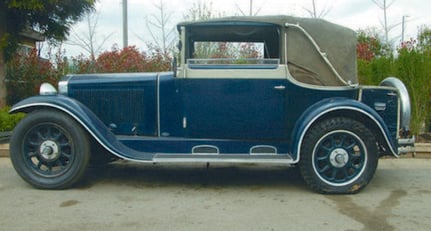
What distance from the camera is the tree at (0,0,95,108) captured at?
884cm

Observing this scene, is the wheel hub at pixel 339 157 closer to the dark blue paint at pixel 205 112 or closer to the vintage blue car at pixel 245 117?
the vintage blue car at pixel 245 117

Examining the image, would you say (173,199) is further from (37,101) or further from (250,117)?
(37,101)

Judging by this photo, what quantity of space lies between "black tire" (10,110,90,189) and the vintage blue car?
1 cm

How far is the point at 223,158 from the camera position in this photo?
486cm

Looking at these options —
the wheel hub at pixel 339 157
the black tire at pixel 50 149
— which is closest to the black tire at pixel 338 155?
the wheel hub at pixel 339 157

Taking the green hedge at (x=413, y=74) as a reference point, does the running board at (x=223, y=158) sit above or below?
below

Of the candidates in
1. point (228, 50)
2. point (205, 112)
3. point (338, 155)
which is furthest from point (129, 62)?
point (338, 155)

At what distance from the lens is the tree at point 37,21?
8844 mm

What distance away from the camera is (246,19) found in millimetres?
5012

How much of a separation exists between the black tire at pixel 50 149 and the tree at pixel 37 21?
445 cm

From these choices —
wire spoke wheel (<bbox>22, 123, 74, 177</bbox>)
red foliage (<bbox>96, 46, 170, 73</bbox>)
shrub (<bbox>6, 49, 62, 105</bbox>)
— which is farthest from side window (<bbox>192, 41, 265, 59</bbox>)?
shrub (<bbox>6, 49, 62, 105</bbox>)

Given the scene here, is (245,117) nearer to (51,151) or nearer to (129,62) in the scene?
(51,151)

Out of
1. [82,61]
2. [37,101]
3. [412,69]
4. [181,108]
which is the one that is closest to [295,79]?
[181,108]

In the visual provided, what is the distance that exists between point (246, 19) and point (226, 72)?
654 mm
